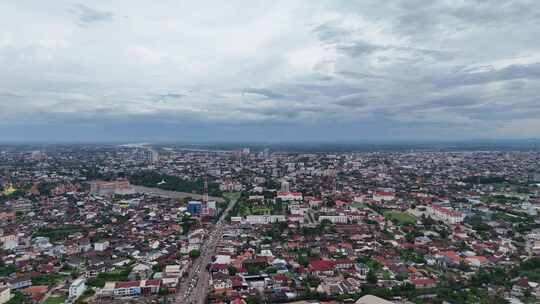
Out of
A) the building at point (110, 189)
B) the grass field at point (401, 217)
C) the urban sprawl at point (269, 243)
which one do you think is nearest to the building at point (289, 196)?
the urban sprawl at point (269, 243)

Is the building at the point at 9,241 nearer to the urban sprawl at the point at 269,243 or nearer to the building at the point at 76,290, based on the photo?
the urban sprawl at the point at 269,243

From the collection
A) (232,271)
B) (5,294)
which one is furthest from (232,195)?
(5,294)

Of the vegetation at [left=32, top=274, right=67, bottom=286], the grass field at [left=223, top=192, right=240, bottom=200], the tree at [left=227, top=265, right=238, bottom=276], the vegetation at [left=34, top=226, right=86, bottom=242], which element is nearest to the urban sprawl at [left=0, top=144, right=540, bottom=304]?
the vegetation at [left=32, top=274, right=67, bottom=286]

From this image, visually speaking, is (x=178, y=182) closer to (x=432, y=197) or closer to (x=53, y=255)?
(x=53, y=255)

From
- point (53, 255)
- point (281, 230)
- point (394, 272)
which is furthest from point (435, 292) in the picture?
point (53, 255)

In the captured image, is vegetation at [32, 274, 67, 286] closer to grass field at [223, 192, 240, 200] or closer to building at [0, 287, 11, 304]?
building at [0, 287, 11, 304]

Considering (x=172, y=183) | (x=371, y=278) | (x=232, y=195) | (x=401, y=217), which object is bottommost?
(x=371, y=278)

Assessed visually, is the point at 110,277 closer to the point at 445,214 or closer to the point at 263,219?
the point at 263,219
